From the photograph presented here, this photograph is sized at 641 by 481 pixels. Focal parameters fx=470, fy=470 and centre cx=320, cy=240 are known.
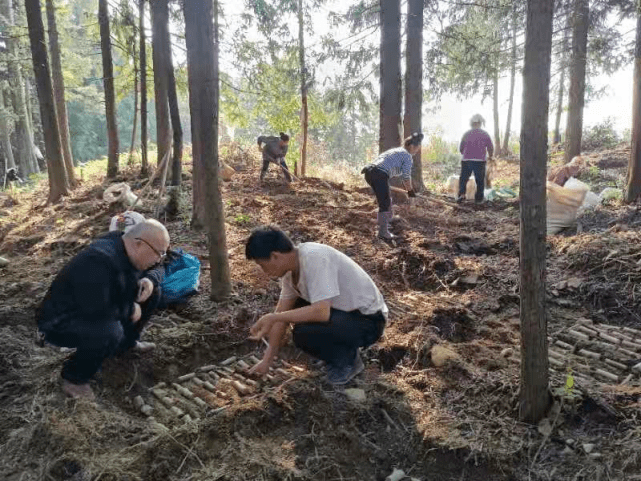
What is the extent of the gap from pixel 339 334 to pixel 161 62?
7.66 m

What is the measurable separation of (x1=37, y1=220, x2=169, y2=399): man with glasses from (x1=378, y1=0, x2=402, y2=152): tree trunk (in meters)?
6.94

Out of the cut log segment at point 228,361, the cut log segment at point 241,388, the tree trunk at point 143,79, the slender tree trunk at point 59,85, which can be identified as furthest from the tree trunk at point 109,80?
the cut log segment at point 241,388

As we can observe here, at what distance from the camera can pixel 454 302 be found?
4254mm

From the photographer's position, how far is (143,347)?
3266mm

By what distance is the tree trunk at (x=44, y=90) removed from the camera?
26.5 ft

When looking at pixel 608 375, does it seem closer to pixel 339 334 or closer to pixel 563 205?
pixel 339 334

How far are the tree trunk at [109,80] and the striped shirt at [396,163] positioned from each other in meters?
7.08

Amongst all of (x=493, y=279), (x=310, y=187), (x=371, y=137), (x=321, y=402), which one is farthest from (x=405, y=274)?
(x=371, y=137)

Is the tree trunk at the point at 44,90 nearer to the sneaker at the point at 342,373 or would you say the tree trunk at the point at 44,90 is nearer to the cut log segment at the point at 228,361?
the cut log segment at the point at 228,361

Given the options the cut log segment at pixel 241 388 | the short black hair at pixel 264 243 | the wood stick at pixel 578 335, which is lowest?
the cut log segment at pixel 241 388

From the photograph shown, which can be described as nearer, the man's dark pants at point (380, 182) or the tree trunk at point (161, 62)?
the man's dark pants at point (380, 182)

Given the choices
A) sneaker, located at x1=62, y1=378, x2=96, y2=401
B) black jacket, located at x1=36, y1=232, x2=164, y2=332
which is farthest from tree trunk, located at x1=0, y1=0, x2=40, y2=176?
sneaker, located at x1=62, y1=378, x2=96, y2=401

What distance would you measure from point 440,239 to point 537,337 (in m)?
4.03

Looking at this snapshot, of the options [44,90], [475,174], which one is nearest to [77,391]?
[44,90]
